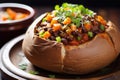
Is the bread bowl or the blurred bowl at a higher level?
the bread bowl

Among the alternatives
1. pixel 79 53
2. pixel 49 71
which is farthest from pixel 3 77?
pixel 79 53

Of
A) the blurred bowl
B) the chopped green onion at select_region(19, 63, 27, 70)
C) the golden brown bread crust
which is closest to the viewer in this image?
the golden brown bread crust

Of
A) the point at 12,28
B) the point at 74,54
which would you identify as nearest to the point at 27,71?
the point at 74,54

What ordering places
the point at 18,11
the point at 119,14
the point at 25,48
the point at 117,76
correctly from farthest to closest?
the point at 119,14
the point at 18,11
the point at 25,48
the point at 117,76

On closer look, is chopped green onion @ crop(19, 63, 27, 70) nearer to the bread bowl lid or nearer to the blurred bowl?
the bread bowl lid

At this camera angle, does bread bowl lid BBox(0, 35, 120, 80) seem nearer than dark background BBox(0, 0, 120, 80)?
Yes

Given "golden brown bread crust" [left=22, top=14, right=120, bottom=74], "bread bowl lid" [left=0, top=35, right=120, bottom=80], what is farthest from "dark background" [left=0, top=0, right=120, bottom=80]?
"golden brown bread crust" [left=22, top=14, right=120, bottom=74]

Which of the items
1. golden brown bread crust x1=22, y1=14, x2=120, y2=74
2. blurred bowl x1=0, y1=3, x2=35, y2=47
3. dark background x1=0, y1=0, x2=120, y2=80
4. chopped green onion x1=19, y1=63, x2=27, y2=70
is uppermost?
golden brown bread crust x1=22, y1=14, x2=120, y2=74

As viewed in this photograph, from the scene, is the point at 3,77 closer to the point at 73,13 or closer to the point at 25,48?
the point at 25,48
